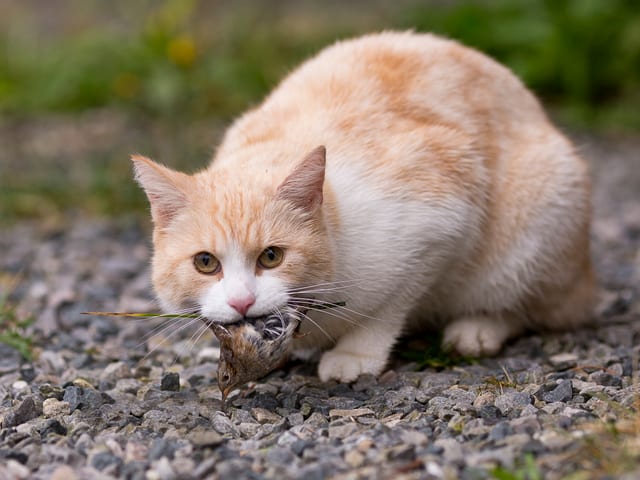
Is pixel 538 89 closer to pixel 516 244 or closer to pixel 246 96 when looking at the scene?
pixel 246 96

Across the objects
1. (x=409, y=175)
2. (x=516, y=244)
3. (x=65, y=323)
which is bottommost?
(x=65, y=323)

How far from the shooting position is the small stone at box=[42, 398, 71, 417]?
119 inches

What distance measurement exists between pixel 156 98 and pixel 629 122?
180 inches

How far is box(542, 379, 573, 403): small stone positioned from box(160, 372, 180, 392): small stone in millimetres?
1471

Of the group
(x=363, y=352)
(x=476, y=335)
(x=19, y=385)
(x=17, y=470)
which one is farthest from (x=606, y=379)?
(x=19, y=385)

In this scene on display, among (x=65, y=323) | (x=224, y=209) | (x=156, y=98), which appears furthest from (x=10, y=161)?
(x=224, y=209)

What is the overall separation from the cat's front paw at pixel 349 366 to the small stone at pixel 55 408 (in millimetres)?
1055

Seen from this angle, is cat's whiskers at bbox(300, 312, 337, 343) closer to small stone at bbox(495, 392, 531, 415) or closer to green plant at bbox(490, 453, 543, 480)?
small stone at bbox(495, 392, 531, 415)

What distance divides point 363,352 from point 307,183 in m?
0.88

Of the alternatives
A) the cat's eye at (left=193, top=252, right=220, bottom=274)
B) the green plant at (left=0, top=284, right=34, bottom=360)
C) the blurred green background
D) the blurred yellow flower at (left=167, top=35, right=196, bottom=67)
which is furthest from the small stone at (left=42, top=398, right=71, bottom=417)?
the blurred yellow flower at (left=167, top=35, right=196, bottom=67)

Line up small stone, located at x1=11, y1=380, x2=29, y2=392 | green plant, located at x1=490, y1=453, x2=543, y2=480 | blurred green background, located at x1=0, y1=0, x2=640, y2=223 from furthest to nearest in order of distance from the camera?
1. blurred green background, located at x1=0, y1=0, x2=640, y2=223
2. small stone, located at x1=11, y1=380, x2=29, y2=392
3. green plant, located at x1=490, y1=453, x2=543, y2=480

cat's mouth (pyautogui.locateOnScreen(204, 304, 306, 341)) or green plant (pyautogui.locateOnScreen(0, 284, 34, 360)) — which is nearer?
cat's mouth (pyautogui.locateOnScreen(204, 304, 306, 341))

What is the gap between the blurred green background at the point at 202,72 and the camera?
24.0ft

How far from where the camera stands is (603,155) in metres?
7.52
